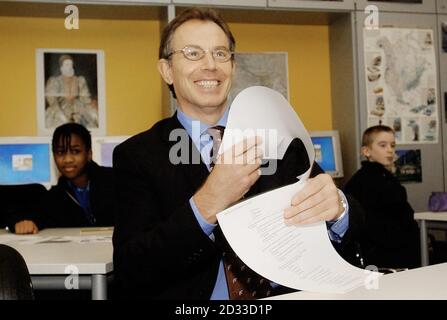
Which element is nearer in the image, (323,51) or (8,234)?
(8,234)

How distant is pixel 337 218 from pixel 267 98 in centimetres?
26

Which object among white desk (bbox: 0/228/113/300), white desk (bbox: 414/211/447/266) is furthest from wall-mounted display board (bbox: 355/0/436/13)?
white desk (bbox: 0/228/113/300)

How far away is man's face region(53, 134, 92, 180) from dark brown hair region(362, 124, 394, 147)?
1363mm

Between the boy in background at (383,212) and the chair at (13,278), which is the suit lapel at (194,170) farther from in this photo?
the boy in background at (383,212)

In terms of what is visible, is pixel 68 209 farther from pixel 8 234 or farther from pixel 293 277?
pixel 293 277

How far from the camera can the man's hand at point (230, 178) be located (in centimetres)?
65

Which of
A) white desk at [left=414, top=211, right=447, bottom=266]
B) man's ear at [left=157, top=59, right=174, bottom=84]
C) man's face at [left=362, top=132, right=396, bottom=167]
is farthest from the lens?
man's face at [left=362, top=132, right=396, bottom=167]

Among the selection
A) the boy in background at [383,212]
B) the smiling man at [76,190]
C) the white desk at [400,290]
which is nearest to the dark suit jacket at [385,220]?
the boy in background at [383,212]

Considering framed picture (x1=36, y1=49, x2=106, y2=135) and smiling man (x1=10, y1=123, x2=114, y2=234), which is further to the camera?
framed picture (x1=36, y1=49, x2=106, y2=135)

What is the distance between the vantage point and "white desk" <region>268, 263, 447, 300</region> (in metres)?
0.62

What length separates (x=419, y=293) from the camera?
0.64m

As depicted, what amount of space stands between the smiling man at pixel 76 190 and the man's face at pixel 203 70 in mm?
1262

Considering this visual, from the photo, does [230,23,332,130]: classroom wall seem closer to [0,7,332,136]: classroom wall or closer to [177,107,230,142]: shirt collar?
[0,7,332,136]: classroom wall
